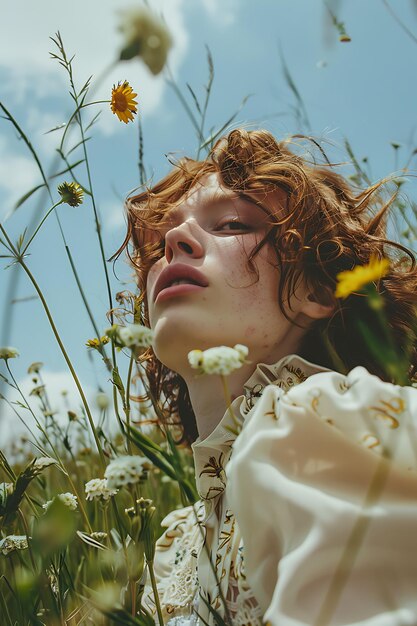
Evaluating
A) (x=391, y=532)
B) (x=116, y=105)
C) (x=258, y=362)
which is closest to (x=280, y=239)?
(x=258, y=362)

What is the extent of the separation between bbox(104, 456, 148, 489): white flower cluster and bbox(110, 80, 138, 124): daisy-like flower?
746mm

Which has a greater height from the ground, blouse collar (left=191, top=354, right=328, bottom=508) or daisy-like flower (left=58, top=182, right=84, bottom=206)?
daisy-like flower (left=58, top=182, right=84, bottom=206)

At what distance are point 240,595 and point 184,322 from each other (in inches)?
17.8

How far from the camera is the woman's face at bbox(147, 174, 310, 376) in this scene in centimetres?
120

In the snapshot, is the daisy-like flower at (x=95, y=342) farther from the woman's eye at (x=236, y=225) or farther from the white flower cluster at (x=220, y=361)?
the white flower cluster at (x=220, y=361)

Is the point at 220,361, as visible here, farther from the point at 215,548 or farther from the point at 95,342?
the point at 95,342

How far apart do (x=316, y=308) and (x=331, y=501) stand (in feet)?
2.09

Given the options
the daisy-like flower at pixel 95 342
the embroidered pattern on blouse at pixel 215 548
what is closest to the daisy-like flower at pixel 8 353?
the daisy-like flower at pixel 95 342

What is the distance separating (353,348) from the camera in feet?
4.79

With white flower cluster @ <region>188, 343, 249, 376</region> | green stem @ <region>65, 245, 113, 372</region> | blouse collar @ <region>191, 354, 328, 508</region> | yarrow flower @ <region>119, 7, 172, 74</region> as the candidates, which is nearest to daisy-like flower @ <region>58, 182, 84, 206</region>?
Result: green stem @ <region>65, 245, 113, 372</region>

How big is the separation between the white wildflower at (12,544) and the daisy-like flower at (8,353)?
322 millimetres

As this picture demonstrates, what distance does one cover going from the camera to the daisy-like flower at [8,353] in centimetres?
129

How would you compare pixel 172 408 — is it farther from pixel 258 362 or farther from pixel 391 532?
pixel 391 532

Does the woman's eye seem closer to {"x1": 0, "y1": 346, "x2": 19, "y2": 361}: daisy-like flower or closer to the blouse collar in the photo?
the blouse collar
